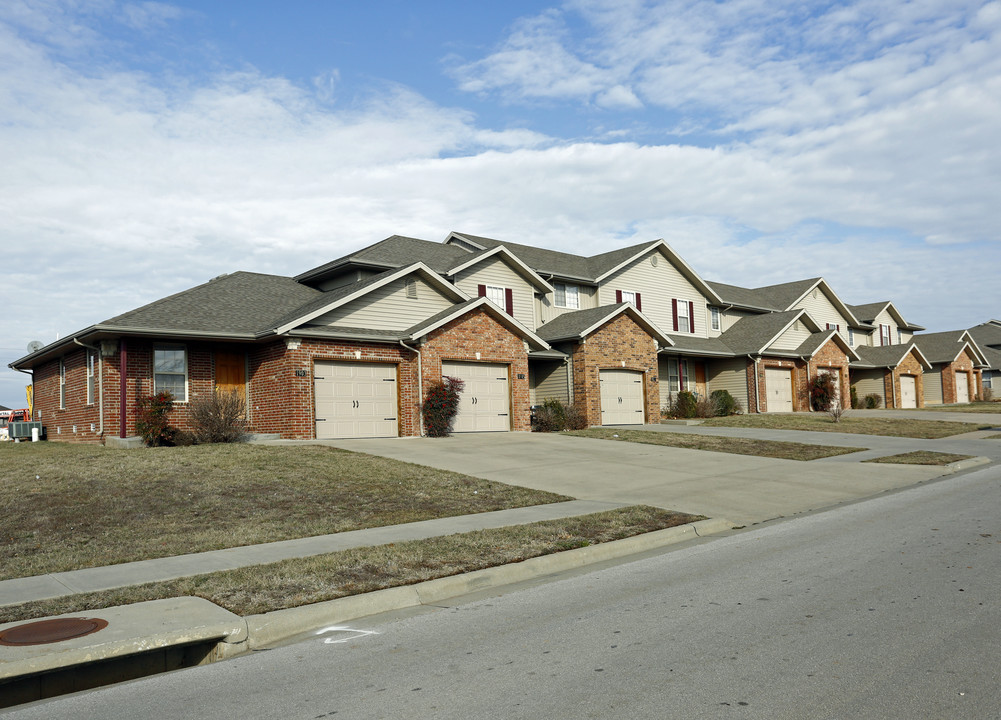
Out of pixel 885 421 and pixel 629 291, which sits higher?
pixel 629 291

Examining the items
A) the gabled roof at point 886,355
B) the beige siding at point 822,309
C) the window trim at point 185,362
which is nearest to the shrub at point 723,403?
the beige siding at point 822,309

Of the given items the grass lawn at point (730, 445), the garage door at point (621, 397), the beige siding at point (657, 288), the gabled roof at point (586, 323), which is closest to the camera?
the grass lawn at point (730, 445)

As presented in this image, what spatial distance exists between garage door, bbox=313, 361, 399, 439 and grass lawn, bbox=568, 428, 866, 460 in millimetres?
6303

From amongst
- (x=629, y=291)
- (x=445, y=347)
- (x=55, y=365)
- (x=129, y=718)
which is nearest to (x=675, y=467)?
(x=445, y=347)

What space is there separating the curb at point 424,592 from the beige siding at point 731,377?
27.6 metres

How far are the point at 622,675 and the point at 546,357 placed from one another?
2395cm

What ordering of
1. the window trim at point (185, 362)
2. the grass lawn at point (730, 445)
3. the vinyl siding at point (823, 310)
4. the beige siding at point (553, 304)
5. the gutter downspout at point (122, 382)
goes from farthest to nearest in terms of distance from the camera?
the vinyl siding at point (823, 310) → the beige siding at point (553, 304) → the window trim at point (185, 362) → the grass lawn at point (730, 445) → the gutter downspout at point (122, 382)

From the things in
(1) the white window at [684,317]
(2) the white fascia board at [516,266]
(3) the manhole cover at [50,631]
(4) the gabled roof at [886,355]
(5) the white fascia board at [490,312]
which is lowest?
(3) the manhole cover at [50,631]

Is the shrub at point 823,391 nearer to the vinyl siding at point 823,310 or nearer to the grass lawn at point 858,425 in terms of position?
the vinyl siding at point 823,310

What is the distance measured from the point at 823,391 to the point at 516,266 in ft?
61.4

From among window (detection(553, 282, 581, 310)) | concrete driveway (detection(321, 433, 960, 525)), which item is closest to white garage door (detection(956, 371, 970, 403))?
window (detection(553, 282, 581, 310))

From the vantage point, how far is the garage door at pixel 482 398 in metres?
24.8

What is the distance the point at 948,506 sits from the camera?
11.9 meters

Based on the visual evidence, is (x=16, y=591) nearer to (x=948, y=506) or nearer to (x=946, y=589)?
(x=946, y=589)
